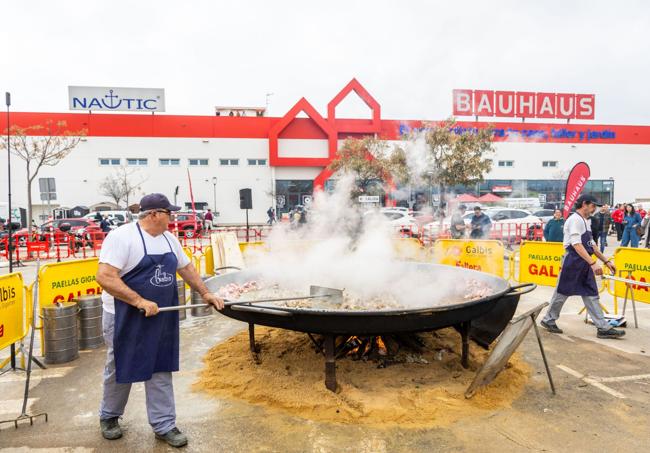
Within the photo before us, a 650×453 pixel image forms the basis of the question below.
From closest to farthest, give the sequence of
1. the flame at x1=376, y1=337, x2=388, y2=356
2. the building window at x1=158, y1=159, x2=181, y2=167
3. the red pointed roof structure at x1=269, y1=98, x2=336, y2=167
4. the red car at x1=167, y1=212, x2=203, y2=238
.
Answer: the flame at x1=376, y1=337, x2=388, y2=356
the red car at x1=167, y1=212, x2=203, y2=238
the red pointed roof structure at x1=269, y1=98, x2=336, y2=167
the building window at x1=158, y1=159, x2=181, y2=167

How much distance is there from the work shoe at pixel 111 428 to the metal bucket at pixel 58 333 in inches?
80.5

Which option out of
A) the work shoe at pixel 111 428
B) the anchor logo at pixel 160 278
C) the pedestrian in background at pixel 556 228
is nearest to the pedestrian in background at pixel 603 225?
the pedestrian in background at pixel 556 228

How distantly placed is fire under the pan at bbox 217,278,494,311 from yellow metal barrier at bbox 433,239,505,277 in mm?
3880

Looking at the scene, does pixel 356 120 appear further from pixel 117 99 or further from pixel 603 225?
pixel 603 225

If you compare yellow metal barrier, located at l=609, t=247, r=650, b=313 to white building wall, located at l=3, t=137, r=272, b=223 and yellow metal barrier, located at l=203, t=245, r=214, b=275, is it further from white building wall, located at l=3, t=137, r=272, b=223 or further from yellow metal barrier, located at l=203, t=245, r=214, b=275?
white building wall, located at l=3, t=137, r=272, b=223

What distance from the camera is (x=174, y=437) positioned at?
125 inches

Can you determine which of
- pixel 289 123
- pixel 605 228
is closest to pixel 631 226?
pixel 605 228

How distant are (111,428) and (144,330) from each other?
0.93m

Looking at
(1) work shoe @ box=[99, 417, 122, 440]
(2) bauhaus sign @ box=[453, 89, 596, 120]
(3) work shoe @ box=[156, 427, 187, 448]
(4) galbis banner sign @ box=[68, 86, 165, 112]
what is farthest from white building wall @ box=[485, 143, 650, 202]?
(1) work shoe @ box=[99, 417, 122, 440]

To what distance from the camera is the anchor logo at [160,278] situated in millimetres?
3117

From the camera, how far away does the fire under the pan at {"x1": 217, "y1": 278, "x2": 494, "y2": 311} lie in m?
4.48

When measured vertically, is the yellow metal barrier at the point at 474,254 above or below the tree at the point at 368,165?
below

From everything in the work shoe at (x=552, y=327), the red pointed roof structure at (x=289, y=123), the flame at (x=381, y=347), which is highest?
the red pointed roof structure at (x=289, y=123)

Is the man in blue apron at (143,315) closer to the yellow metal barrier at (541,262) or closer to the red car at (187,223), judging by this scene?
the yellow metal barrier at (541,262)
